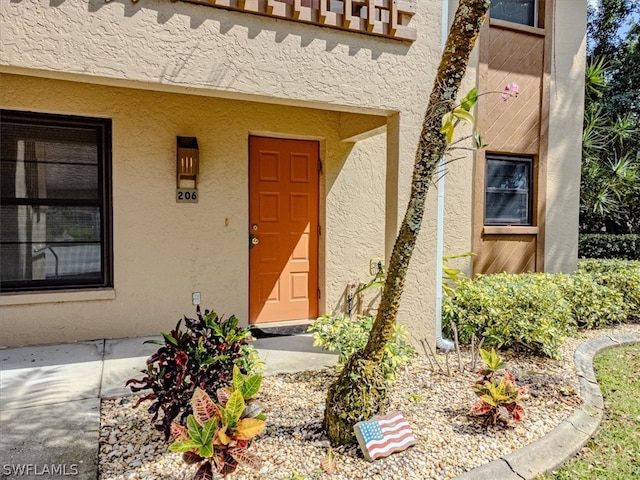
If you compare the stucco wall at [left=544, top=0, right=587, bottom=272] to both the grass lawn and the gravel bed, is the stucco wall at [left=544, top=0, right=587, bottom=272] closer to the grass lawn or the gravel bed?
the grass lawn

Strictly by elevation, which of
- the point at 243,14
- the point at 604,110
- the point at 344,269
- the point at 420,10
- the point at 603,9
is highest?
the point at 603,9

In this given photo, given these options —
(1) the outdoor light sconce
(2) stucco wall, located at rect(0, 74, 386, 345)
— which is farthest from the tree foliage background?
(1) the outdoor light sconce

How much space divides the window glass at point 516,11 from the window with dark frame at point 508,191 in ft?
7.48

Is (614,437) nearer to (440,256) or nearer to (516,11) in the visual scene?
(440,256)

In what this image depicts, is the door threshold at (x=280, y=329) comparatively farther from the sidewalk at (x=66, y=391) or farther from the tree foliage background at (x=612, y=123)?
the tree foliage background at (x=612, y=123)

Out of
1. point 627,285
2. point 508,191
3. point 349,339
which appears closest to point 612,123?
point 508,191

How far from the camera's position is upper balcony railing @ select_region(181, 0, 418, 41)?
3662 mm

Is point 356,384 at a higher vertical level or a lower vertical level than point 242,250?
lower

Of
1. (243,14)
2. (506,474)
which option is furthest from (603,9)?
(506,474)

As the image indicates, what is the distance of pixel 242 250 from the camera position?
5.48 meters

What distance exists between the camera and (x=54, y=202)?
4820mm

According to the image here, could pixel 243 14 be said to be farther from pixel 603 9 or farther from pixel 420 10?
pixel 603 9

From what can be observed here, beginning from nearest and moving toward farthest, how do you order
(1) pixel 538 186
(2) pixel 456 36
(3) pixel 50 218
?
(2) pixel 456 36
(3) pixel 50 218
(1) pixel 538 186

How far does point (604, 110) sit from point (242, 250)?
11699 mm
